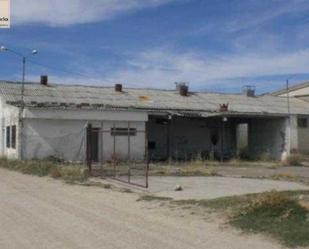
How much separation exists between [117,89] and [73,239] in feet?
128

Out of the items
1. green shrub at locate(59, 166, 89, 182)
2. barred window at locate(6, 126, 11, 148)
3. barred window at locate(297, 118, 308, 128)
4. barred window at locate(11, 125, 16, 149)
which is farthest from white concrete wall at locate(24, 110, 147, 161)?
barred window at locate(297, 118, 308, 128)

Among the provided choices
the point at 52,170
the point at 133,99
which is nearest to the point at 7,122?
the point at 133,99

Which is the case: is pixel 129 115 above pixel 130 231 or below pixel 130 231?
above

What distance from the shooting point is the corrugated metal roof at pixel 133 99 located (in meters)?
43.5

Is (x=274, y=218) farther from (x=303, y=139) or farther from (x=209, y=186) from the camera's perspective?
(x=303, y=139)

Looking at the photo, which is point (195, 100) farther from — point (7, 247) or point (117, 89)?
point (7, 247)

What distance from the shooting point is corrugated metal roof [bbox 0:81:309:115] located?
43500 mm

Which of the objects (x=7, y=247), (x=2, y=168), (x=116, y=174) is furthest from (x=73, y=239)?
(x=2, y=168)

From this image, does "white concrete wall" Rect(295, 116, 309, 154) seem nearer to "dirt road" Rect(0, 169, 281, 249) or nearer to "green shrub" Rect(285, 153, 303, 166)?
"green shrub" Rect(285, 153, 303, 166)

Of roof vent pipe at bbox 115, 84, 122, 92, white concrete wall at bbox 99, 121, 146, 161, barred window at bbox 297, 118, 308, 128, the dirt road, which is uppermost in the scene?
roof vent pipe at bbox 115, 84, 122, 92

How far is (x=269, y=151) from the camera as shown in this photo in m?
49.0

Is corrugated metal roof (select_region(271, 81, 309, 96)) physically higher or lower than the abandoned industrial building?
higher

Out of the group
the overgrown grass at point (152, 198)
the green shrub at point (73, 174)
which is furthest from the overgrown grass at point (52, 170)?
the overgrown grass at point (152, 198)

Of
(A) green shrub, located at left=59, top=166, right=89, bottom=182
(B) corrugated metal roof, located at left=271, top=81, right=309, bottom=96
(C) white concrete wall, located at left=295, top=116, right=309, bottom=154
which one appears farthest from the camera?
(B) corrugated metal roof, located at left=271, top=81, right=309, bottom=96
